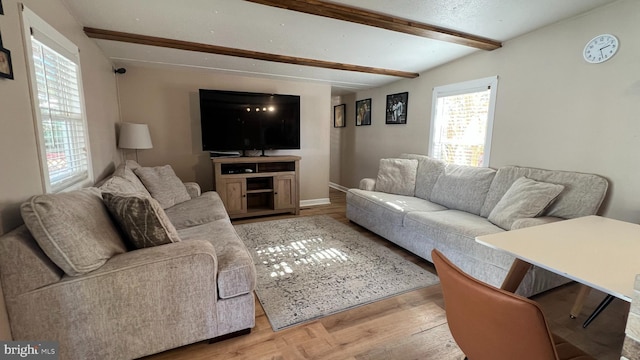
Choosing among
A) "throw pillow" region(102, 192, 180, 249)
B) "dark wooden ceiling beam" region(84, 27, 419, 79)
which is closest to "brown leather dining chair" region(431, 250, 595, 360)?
"throw pillow" region(102, 192, 180, 249)

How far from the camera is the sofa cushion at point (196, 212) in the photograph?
8.04 feet

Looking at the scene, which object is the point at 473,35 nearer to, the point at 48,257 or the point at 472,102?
the point at 472,102

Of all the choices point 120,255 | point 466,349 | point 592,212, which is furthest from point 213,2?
point 592,212

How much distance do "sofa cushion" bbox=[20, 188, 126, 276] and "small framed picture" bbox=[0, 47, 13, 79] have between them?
60 cm

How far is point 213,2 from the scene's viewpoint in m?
2.04

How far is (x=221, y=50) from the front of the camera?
297 cm

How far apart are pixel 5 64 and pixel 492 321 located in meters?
2.28

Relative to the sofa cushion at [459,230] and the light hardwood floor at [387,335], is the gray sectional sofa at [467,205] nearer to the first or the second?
the sofa cushion at [459,230]

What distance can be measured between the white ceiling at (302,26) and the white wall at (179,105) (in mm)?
343

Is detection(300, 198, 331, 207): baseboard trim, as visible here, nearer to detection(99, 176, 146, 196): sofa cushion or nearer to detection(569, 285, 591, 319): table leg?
detection(99, 176, 146, 196): sofa cushion

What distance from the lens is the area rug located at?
199 cm

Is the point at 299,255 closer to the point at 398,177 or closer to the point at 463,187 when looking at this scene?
the point at 398,177

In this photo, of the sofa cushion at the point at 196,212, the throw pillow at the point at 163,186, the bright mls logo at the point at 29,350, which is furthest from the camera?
the throw pillow at the point at 163,186

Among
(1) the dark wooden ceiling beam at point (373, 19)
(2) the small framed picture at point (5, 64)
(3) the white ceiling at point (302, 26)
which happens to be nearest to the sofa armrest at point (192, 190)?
(3) the white ceiling at point (302, 26)
